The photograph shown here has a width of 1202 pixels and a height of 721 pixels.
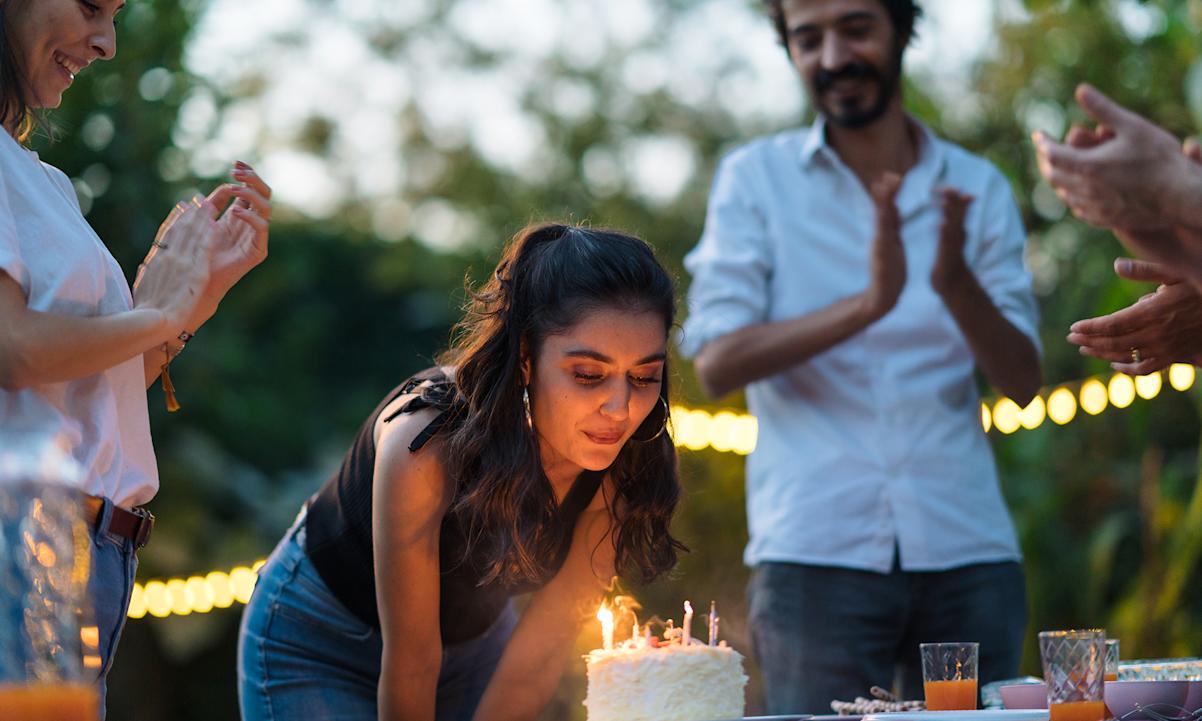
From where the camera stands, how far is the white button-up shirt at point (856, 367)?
11.1 feet

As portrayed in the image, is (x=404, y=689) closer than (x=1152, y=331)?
Yes

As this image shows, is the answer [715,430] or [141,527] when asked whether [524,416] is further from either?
[715,430]

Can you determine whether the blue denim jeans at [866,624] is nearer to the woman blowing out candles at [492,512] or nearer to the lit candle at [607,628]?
the woman blowing out candles at [492,512]

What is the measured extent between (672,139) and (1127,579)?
6704 millimetres

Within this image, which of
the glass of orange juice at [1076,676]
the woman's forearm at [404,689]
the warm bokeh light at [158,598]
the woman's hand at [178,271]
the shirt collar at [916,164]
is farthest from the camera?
the warm bokeh light at [158,598]

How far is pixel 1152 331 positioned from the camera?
278 centimetres

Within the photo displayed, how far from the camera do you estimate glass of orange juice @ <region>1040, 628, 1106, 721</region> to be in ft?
6.27

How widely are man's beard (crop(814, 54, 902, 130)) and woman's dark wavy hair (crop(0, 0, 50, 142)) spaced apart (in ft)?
6.84

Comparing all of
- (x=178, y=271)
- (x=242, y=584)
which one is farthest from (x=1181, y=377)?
(x=242, y=584)

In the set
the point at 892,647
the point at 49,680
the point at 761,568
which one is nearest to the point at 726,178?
the point at 761,568

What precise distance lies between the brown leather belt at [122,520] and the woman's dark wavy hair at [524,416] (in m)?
0.53

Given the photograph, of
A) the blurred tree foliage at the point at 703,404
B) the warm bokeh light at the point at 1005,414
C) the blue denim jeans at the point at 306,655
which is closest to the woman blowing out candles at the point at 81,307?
the blue denim jeans at the point at 306,655

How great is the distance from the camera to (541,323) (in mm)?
2607

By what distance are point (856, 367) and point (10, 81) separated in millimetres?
2102
